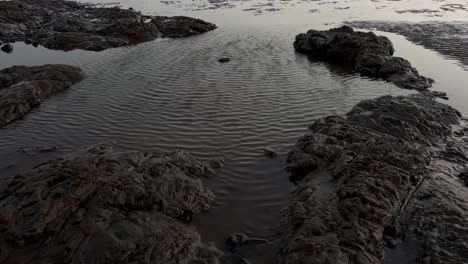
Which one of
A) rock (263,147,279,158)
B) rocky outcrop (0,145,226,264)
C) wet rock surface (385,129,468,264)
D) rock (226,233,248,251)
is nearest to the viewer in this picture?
rocky outcrop (0,145,226,264)

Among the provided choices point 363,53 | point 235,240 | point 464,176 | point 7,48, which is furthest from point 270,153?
point 7,48

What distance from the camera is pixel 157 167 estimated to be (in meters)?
13.2

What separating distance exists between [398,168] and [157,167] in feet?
28.7

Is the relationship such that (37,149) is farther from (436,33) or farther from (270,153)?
(436,33)

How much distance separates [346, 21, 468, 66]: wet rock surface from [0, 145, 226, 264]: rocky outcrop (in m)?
25.8

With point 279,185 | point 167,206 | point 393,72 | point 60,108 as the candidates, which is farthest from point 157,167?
point 393,72

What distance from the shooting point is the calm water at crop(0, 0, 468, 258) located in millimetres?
13336

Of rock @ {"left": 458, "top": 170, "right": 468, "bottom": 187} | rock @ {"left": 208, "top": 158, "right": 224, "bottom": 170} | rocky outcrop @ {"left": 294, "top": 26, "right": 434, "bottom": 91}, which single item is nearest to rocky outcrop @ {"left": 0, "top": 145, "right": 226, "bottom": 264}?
rock @ {"left": 208, "top": 158, "right": 224, "bottom": 170}

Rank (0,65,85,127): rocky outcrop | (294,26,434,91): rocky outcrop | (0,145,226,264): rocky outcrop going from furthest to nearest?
(294,26,434,91): rocky outcrop < (0,65,85,127): rocky outcrop < (0,145,226,264): rocky outcrop

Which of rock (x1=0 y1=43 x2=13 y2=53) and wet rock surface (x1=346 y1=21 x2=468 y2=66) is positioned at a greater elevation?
rock (x1=0 y1=43 x2=13 y2=53)

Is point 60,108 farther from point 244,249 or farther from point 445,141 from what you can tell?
point 445,141

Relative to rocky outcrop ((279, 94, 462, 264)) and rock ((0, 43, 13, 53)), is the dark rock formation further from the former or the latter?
rock ((0, 43, 13, 53))

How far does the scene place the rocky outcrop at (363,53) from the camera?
81.6ft

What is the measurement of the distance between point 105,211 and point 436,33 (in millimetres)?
38024
